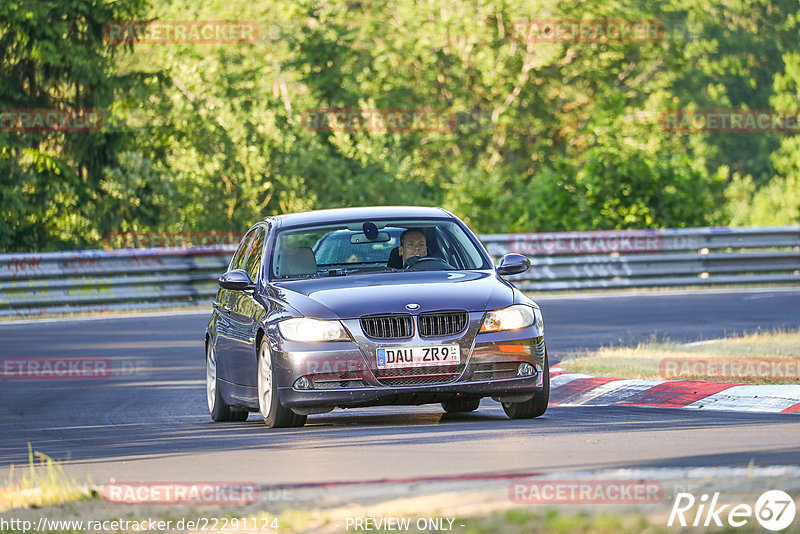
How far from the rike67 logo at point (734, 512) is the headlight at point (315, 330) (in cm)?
438

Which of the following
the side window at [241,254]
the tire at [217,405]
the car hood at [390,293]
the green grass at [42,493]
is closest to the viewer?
the green grass at [42,493]

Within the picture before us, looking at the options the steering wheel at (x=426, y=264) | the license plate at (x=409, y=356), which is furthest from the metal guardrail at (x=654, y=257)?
the license plate at (x=409, y=356)

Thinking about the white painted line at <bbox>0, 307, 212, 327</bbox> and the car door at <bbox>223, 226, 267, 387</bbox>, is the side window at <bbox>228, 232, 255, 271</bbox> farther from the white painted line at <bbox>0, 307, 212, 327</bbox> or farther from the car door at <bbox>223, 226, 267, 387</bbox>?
the white painted line at <bbox>0, 307, 212, 327</bbox>

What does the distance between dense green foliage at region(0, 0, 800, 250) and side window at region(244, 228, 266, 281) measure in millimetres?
19612

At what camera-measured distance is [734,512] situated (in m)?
5.89

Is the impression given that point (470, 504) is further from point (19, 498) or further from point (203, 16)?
point (203, 16)

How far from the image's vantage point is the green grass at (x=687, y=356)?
13.4m

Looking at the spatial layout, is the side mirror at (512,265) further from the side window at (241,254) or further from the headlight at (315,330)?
the side window at (241,254)

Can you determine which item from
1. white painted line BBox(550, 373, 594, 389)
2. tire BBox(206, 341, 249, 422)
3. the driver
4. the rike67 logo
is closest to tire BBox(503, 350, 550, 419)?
the driver

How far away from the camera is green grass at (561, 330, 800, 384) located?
43.9 feet

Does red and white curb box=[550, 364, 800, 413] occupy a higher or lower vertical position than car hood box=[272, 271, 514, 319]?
lower

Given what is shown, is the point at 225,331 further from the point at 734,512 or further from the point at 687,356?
the point at 734,512

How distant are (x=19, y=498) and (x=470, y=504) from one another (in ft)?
7.57

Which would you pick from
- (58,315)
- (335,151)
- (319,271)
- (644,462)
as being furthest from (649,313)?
(335,151)
